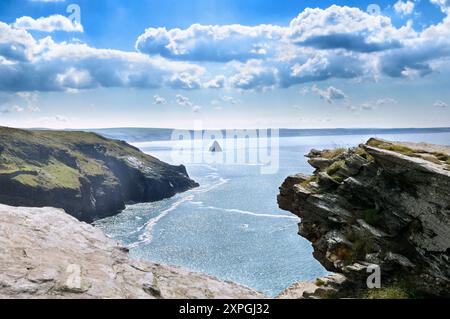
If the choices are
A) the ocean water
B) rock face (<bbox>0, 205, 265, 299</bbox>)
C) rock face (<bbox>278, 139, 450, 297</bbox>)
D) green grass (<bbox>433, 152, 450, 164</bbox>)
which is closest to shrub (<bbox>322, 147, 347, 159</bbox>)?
rock face (<bbox>278, 139, 450, 297</bbox>)

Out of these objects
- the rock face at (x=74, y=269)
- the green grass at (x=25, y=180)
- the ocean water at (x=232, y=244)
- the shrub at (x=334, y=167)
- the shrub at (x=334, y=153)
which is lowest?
the ocean water at (x=232, y=244)

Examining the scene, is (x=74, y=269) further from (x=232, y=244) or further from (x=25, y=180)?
(x=25, y=180)

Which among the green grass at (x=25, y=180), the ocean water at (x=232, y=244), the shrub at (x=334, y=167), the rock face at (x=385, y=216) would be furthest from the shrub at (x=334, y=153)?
the green grass at (x=25, y=180)

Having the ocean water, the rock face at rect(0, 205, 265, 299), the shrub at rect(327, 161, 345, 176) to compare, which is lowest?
the ocean water

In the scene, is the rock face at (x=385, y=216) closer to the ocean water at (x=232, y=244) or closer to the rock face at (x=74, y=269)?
the rock face at (x=74, y=269)

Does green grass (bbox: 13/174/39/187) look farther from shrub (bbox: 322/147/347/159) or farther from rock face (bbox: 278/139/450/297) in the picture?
rock face (bbox: 278/139/450/297)

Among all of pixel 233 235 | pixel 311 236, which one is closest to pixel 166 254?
pixel 233 235

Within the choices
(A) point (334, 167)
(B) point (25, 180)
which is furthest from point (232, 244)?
(B) point (25, 180)
